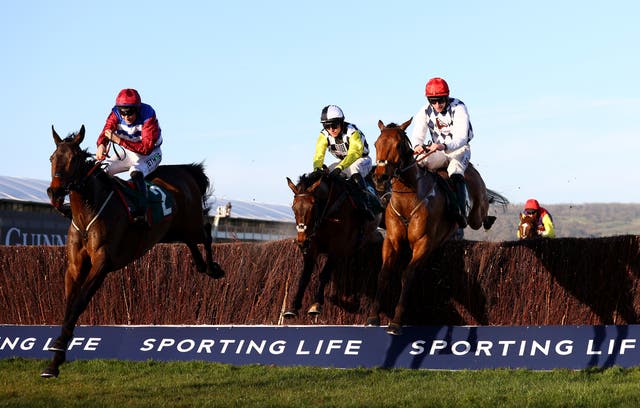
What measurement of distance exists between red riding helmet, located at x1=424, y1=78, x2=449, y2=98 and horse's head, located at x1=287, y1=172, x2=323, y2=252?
1.56 meters

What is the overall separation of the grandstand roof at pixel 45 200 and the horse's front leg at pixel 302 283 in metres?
8.81

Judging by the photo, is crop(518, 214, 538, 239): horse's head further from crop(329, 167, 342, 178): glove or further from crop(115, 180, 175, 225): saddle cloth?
crop(115, 180, 175, 225): saddle cloth

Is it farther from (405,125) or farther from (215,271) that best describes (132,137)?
(405,125)

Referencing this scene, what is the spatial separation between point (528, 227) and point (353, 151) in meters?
5.45

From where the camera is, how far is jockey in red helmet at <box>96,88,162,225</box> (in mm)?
11266

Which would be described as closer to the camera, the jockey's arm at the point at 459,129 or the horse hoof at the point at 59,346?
the horse hoof at the point at 59,346

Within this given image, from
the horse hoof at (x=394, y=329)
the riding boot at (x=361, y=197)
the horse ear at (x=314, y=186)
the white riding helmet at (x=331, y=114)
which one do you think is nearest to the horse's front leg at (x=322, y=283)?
the riding boot at (x=361, y=197)

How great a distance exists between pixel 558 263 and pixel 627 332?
5.10 ft

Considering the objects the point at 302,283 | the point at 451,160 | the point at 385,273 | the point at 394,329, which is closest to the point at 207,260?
the point at 302,283

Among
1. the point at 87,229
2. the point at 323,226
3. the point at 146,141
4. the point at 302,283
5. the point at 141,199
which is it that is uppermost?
the point at 146,141

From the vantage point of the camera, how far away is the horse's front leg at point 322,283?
11656 millimetres

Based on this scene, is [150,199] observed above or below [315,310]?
above

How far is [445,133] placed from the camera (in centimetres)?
1180

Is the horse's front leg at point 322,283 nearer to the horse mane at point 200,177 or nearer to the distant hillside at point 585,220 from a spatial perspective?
the horse mane at point 200,177
